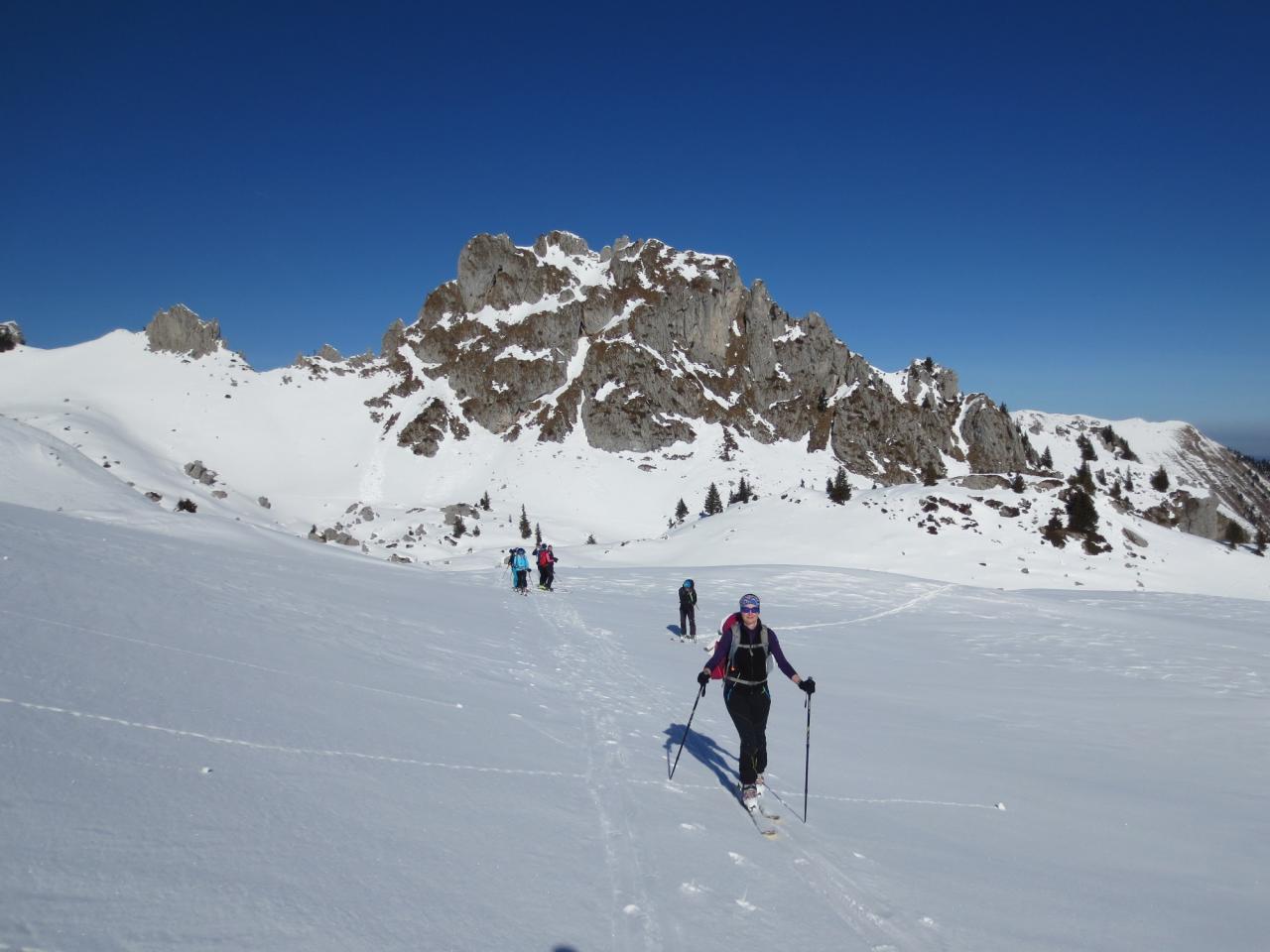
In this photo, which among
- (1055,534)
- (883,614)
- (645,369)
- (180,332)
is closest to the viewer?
(883,614)

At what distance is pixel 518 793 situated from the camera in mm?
5961

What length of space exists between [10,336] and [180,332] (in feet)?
69.0

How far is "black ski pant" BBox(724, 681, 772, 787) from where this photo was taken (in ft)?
23.1

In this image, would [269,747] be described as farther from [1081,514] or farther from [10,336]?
[10,336]

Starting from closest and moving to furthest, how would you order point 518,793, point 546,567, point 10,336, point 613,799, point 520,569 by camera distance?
point 518,793 < point 613,799 < point 520,569 < point 546,567 < point 10,336

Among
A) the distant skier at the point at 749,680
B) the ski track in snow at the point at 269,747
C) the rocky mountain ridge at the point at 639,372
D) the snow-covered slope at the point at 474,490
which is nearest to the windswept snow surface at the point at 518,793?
the ski track in snow at the point at 269,747

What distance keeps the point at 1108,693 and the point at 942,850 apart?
10.4 meters

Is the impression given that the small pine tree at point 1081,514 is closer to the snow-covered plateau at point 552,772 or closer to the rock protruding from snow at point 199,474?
the snow-covered plateau at point 552,772

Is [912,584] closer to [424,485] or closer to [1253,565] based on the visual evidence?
[1253,565]

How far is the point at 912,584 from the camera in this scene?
3027 cm

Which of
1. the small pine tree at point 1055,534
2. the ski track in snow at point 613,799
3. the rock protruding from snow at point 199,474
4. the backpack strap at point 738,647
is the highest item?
the rock protruding from snow at point 199,474

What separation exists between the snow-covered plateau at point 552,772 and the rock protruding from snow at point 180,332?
344 feet

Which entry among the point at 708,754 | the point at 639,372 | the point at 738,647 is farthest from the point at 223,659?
the point at 639,372

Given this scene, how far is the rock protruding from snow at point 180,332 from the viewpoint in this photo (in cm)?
10838
